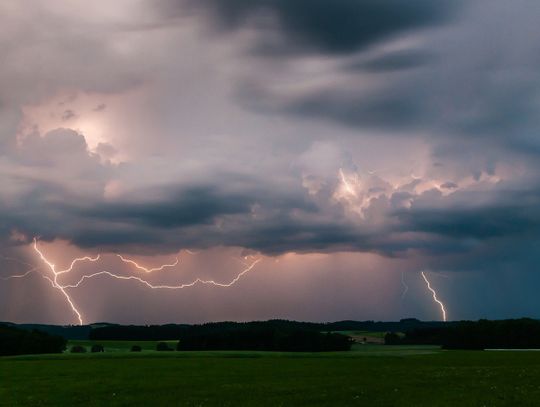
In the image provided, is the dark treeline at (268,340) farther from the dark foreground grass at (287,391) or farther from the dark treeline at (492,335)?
the dark foreground grass at (287,391)

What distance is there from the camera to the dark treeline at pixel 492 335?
150625 mm

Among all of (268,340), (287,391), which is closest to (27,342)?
(268,340)

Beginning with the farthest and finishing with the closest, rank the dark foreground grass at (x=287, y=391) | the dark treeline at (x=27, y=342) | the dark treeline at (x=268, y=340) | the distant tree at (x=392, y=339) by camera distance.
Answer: the distant tree at (x=392, y=339) → the dark treeline at (x=268, y=340) → the dark treeline at (x=27, y=342) → the dark foreground grass at (x=287, y=391)

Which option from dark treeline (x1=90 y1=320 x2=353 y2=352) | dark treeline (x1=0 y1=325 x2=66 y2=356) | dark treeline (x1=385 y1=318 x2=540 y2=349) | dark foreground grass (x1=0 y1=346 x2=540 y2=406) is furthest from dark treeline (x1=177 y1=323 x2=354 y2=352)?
dark foreground grass (x1=0 y1=346 x2=540 y2=406)

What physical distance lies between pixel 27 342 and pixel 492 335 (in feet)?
350

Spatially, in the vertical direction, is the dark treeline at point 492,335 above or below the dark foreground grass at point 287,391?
above

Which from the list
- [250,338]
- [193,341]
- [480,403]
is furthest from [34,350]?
[480,403]

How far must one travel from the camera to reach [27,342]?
143 m

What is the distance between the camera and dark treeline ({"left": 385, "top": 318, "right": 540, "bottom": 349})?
150625 millimetres

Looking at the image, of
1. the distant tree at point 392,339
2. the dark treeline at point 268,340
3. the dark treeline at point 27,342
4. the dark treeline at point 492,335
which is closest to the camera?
the dark treeline at point 27,342

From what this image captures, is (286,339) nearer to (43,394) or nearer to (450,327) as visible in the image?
(450,327)

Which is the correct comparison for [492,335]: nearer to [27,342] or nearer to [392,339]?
[392,339]

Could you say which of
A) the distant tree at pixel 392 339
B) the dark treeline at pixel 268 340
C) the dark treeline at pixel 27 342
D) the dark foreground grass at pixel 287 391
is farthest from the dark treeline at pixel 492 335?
the dark foreground grass at pixel 287 391

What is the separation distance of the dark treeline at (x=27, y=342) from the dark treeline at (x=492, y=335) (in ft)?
296
